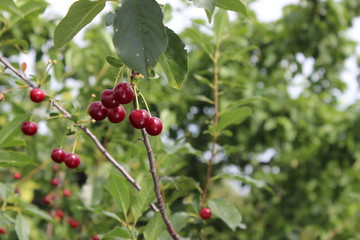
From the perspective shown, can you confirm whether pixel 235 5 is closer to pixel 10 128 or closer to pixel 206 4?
pixel 206 4

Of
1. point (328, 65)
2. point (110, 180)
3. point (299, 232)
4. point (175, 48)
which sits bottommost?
point (299, 232)

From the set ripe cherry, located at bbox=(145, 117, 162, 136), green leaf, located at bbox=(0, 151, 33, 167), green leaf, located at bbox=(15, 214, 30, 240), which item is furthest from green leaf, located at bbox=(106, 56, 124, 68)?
green leaf, located at bbox=(15, 214, 30, 240)

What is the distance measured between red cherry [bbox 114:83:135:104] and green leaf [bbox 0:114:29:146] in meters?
0.75

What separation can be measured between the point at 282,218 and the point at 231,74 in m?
1.54

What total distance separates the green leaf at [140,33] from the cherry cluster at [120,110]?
0.20 metres

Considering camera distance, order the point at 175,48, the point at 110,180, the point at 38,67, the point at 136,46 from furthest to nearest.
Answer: the point at 38,67
the point at 110,180
the point at 175,48
the point at 136,46

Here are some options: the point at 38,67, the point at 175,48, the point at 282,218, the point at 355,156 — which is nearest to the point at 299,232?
the point at 282,218

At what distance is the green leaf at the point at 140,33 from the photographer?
2.93 feet

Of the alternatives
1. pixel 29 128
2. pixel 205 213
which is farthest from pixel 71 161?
pixel 205 213

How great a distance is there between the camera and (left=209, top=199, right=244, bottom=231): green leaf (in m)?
1.93

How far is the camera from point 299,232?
14.1ft

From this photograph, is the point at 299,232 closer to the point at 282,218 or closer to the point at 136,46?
the point at 282,218

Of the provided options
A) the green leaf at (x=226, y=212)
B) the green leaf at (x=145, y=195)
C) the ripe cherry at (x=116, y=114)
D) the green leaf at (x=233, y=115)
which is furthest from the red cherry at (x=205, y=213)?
the ripe cherry at (x=116, y=114)

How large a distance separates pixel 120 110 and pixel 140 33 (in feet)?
1.13
